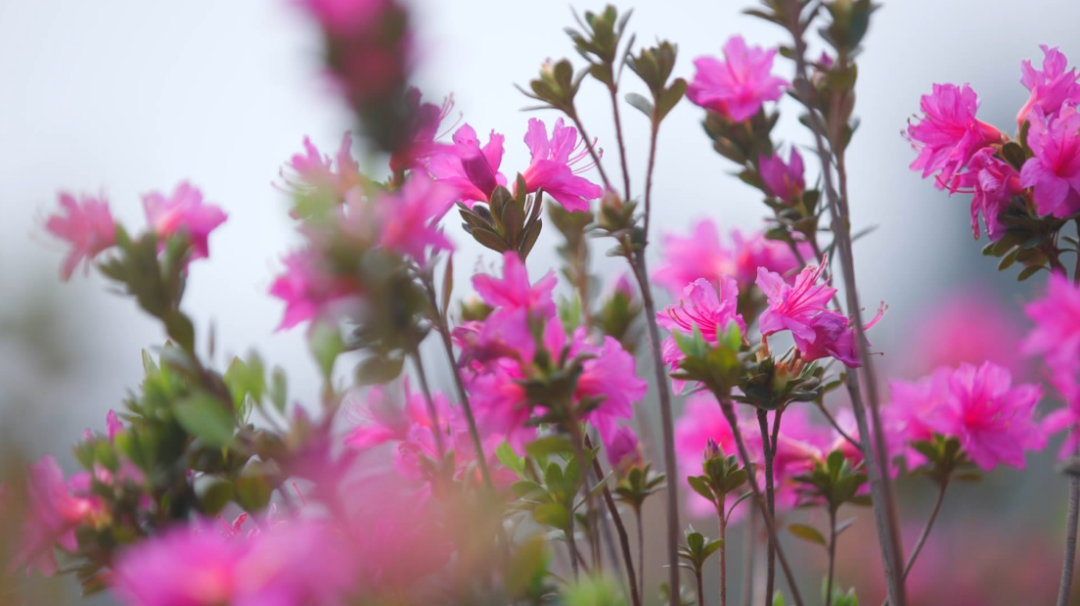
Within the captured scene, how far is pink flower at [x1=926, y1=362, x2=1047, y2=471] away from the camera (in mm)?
1067

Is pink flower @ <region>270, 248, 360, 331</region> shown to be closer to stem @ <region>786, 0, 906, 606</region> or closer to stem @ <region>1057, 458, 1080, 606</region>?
stem @ <region>786, 0, 906, 606</region>

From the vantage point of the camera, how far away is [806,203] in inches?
44.1

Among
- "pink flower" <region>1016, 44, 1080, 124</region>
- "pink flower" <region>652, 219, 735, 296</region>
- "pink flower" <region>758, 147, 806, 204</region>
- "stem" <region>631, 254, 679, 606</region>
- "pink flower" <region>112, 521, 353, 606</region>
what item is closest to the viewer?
"pink flower" <region>112, 521, 353, 606</region>

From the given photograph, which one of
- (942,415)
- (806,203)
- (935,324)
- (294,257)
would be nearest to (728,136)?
(806,203)

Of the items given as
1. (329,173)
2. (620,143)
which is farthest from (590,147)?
(329,173)

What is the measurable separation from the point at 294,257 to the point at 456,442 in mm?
341

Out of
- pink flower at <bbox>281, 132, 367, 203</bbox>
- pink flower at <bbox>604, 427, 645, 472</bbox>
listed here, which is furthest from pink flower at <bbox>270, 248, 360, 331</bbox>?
pink flower at <bbox>604, 427, 645, 472</bbox>

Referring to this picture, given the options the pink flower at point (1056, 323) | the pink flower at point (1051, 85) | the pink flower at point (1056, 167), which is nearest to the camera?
the pink flower at point (1056, 323)

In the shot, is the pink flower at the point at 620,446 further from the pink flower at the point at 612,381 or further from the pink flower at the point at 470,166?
the pink flower at the point at 470,166

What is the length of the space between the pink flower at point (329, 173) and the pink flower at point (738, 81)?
1.81 ft

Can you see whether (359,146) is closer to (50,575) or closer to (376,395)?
(376,395)

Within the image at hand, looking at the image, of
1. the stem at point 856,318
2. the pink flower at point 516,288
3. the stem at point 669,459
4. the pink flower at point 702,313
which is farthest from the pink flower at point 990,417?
the pink flower at point 516,288

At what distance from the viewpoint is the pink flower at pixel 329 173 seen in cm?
64

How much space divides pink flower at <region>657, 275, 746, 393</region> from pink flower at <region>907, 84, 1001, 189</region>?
13.8 inches
